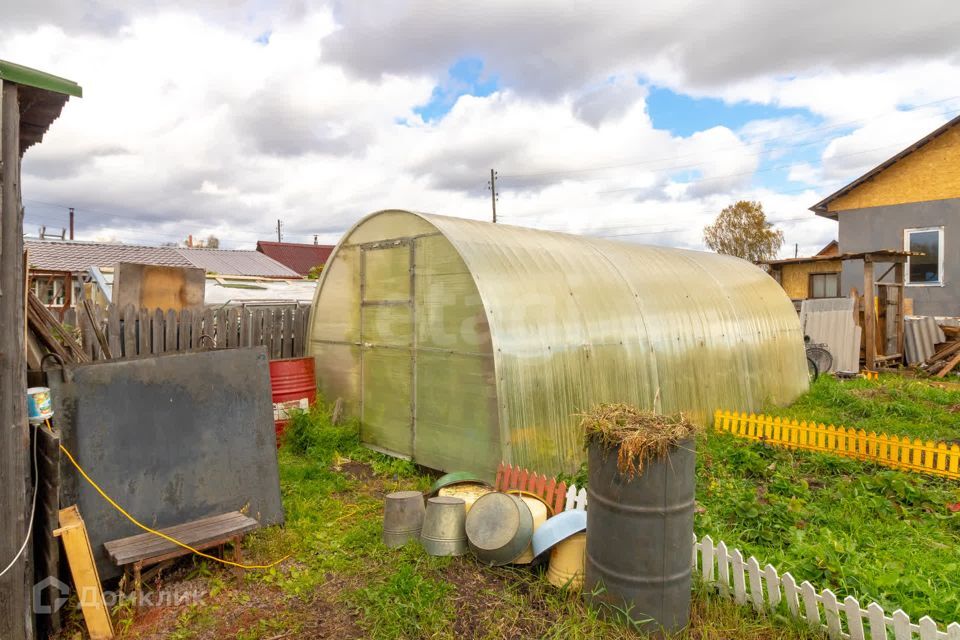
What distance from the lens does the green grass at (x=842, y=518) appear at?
3879 mm

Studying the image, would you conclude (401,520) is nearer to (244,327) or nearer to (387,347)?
(387,347)

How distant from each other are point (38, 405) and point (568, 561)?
3902 millimetres

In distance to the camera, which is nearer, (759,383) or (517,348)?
(517,348)

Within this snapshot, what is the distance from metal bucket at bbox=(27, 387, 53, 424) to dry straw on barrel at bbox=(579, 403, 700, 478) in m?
3.68

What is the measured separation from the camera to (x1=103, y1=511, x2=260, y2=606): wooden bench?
3.88m

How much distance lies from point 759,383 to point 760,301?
6.24ft

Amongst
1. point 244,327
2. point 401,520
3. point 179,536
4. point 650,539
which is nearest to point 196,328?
point 244,327

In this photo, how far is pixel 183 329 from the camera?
7.93 meters

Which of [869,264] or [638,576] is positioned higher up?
[869,264]

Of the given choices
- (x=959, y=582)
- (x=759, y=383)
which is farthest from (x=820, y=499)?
(x=759, y=383)

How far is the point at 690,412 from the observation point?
8.40 meters

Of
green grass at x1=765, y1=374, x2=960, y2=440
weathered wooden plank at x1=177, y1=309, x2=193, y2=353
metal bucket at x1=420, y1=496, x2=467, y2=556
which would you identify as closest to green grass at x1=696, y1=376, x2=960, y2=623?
green grass at x1=765, y1=374, x2=960, y2=440

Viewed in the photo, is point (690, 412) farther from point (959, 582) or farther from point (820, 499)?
point (959, 582)

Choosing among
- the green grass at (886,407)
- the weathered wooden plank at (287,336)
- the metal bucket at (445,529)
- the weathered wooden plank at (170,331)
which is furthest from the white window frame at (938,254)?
the weathered wooden plank at (170,331)
